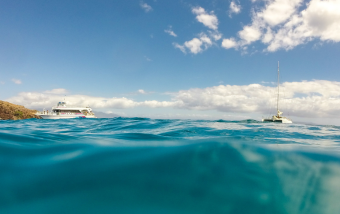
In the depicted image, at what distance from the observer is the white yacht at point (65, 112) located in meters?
50.0

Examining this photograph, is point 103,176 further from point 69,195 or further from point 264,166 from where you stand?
point 264,166

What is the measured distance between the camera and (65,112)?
178ft

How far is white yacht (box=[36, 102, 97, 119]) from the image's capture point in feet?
164

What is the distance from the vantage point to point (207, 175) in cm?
236

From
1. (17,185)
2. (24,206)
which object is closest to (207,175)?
(24,206)

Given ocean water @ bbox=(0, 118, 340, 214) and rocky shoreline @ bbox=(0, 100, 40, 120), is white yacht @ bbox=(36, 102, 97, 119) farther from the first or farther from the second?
ocean water @ bbox=(0, 118, 340, 214)

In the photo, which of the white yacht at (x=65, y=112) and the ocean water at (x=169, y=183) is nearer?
the ocean water at (x=169, y=183)

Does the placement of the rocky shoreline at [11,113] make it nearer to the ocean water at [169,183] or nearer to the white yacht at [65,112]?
the white yacht at [65,112]

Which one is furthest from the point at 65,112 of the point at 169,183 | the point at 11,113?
the point at 169,183

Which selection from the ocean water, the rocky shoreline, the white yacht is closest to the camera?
the ocean water

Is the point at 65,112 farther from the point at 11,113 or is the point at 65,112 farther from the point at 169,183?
the point at 169,183

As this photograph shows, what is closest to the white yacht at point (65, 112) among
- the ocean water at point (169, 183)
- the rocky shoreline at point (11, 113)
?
the rocky shoreline at point (11, 113)

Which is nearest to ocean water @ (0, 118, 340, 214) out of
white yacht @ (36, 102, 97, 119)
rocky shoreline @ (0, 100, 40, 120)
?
white yacht @ (36, 102, 97, 119)

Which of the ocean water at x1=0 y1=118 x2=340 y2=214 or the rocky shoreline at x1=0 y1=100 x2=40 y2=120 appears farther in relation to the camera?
the rocky shoreline at x1=0 y1=100 x2=40 y2=120
